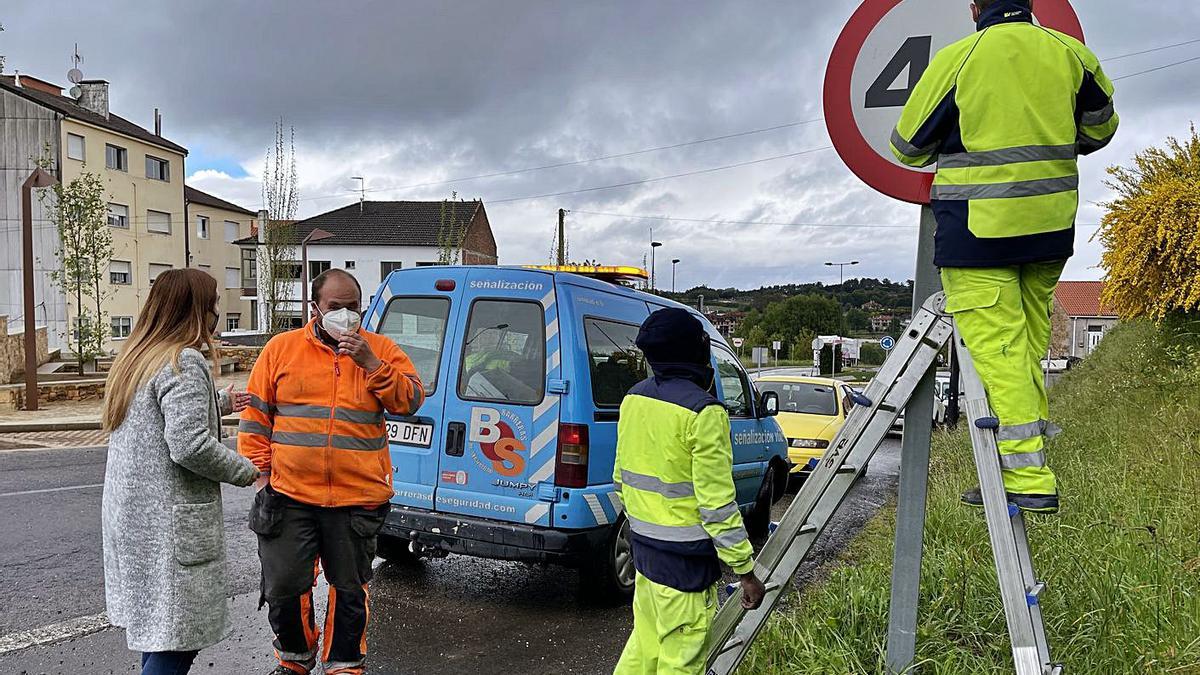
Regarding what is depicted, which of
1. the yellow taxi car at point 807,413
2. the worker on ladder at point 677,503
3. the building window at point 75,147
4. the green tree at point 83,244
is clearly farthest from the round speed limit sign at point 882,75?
the building window at point 75,147

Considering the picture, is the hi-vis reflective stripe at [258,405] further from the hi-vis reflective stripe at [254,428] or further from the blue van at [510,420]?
the blue van at [510,420]

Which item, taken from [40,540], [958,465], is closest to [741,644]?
[958,465]

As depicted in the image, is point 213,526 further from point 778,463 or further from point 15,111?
point 15,111

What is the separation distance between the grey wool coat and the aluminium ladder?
76.9 inches

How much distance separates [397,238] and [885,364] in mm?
48579

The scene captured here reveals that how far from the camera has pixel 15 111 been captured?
34375mm

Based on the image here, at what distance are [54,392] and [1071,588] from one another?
19535mm

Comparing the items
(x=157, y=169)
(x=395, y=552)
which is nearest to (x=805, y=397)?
(x=395, y=552)

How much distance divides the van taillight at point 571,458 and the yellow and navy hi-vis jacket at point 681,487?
167cm

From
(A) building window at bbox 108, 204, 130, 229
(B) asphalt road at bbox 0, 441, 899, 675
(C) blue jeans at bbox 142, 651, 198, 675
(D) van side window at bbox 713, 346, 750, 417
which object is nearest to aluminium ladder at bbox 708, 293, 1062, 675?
(B) asphalt road at bbox 0, 441, 899, 675

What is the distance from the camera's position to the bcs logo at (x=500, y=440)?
4750 millimetres

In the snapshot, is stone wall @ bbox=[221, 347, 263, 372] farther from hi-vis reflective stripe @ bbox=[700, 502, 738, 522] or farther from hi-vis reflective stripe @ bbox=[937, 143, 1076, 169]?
hi-vis reflective stripe @ bbox=[937, 143, 1076, 169]

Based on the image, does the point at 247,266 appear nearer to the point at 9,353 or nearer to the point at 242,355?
the point at 242,355

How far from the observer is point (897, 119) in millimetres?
2717
